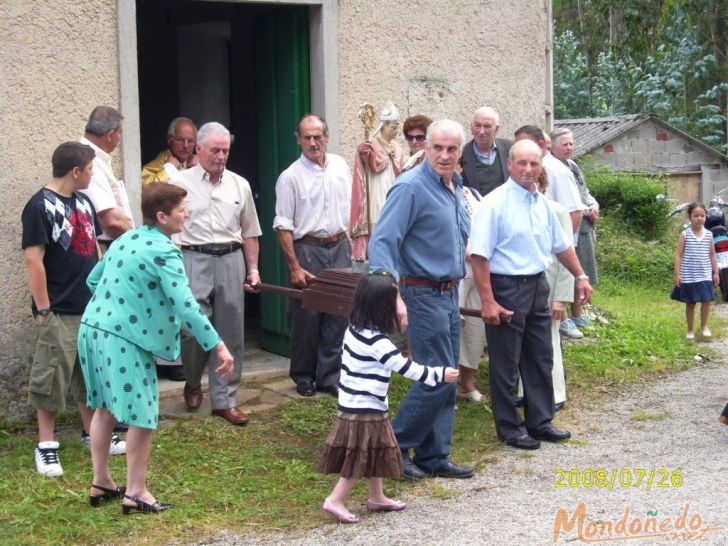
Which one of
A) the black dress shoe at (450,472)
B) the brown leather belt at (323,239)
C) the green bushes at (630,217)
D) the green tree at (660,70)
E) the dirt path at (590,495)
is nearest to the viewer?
the dirt path at (590,495)

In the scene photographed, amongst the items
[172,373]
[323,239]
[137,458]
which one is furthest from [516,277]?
[172,373]

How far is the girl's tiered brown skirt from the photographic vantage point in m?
4.82

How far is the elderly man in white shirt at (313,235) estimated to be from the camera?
7254 millimetres

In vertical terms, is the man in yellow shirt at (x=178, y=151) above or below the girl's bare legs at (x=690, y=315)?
above

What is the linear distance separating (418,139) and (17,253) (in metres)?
2.80

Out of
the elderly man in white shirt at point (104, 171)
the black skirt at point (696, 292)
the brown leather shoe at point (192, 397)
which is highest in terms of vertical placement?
the elderly man in white shirt at point (104, 171)

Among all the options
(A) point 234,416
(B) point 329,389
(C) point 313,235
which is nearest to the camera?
(A) point 234,416

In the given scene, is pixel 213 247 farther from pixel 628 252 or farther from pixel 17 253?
pixel 628 252

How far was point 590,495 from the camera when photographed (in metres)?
5.23

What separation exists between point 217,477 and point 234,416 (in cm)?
106

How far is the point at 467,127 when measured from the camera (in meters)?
8.65

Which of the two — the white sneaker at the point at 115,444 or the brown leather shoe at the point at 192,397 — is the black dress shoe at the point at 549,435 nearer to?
the brown leather shoe at the point at 192,397

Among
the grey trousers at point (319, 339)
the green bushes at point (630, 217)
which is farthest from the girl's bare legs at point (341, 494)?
the green bushes at point (630, 217)
